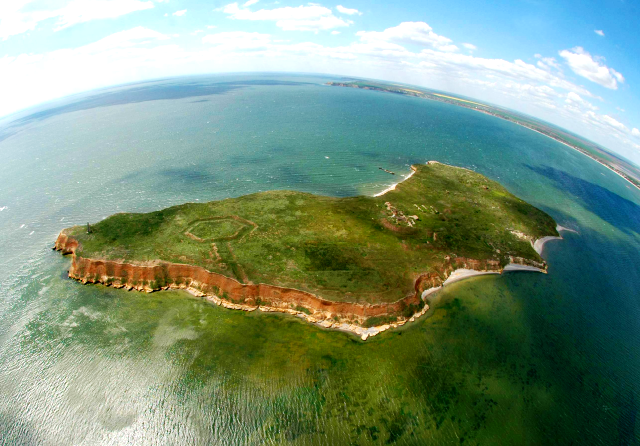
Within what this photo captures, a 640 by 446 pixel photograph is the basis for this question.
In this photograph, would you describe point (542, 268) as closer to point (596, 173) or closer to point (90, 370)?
point (90, 370)

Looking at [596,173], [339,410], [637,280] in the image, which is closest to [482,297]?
[339,410]

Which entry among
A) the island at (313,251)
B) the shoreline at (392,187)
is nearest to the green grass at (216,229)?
the island at (313,251)

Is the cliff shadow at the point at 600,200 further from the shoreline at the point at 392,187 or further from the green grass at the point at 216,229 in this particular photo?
the green grass at the point at 216,229

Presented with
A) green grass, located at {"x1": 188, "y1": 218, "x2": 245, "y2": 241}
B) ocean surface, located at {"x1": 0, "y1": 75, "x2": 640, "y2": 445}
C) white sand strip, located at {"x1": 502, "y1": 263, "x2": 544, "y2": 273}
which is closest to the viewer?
ocean surface, located at {"x1": 0, "y1": 75, "x2": 640, "y2": 445}

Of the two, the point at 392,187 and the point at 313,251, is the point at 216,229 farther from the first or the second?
the point at 392,187

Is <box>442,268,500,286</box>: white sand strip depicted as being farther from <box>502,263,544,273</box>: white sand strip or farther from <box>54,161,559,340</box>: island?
<box>502,263,544,273</box>: white sand strip

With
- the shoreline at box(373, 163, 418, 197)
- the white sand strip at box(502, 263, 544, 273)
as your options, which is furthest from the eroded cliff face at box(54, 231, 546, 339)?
the shoreline at box(373, 163, 418, 197)

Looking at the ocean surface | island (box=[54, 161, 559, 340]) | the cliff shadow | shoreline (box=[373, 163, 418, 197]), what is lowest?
the ocean surface

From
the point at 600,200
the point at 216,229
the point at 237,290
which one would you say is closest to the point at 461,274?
the point at 237,290
